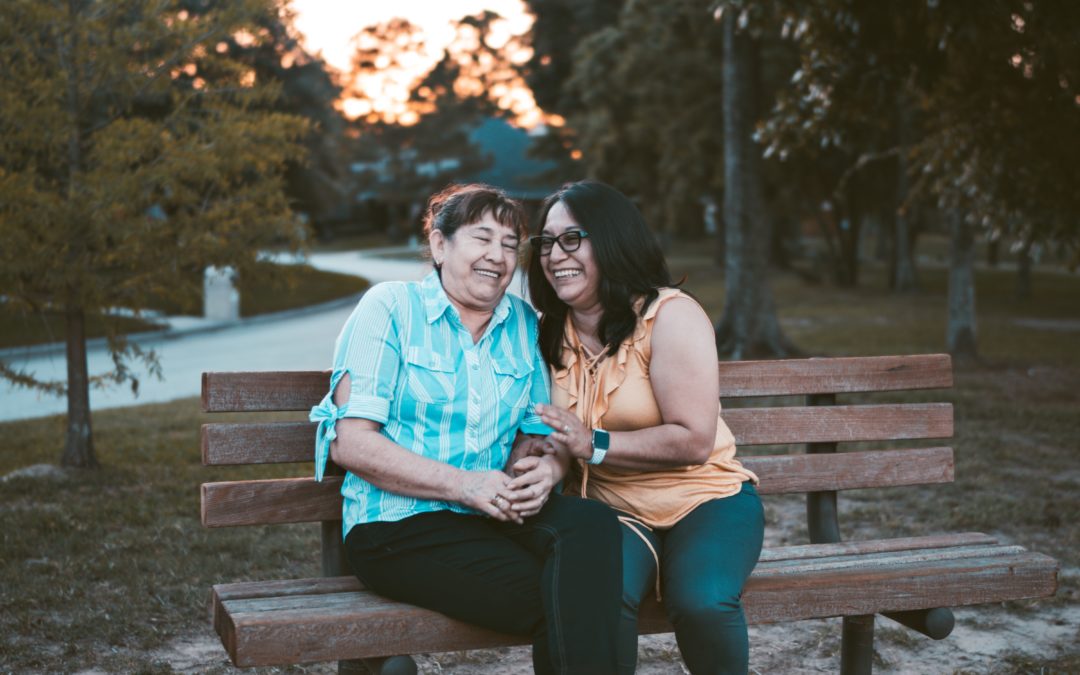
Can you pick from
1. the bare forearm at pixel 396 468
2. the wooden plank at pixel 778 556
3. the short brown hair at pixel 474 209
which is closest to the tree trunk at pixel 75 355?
the wooden plank at pixel 778 556

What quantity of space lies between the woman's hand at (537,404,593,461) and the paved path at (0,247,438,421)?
617cm

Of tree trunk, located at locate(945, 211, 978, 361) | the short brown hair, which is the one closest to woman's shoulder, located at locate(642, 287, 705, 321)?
the short brown hair

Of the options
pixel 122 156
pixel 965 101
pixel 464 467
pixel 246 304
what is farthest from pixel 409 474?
pixel 246 304

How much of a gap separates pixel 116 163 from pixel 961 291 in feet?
34.1

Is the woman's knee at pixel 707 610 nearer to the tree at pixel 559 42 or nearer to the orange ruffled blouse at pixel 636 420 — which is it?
the orange ruffled blouse at pixel 636 420

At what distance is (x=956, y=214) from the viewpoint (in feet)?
45.2

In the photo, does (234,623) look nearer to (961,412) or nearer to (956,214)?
(961,412)

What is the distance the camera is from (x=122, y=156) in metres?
6.92

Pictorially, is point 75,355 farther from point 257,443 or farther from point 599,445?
point 599,445

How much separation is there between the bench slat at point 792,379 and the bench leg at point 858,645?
2.49ft

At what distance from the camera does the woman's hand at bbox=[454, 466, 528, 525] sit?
3027 mm

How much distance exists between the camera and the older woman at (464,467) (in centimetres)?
293

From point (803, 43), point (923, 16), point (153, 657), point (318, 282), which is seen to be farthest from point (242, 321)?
point (153, 657)

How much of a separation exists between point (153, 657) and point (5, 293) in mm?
3463
